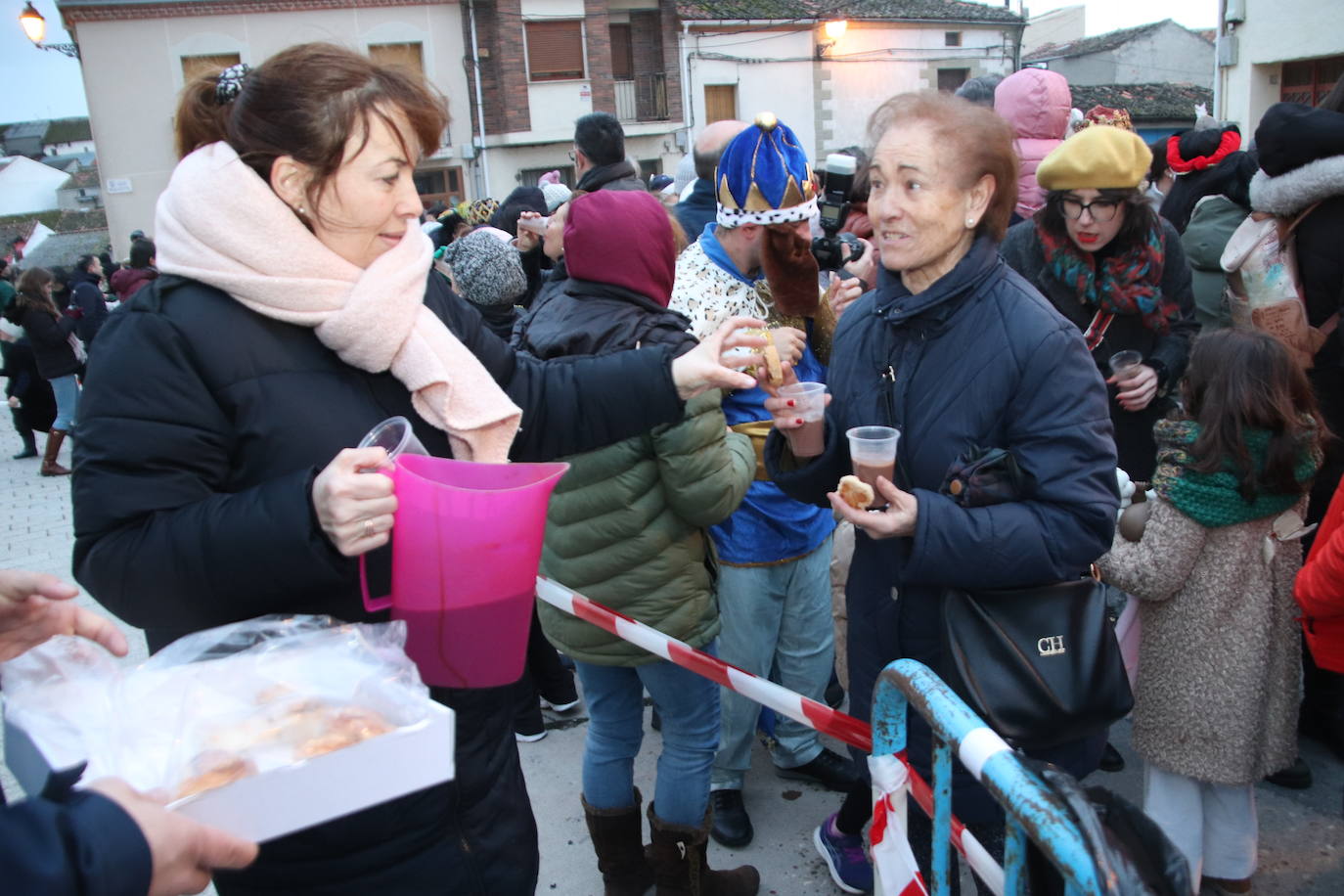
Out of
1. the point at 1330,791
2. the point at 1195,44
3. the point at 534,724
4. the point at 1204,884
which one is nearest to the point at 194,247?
the point at 534,724

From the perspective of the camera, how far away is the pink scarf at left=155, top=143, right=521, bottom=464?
1545 mm

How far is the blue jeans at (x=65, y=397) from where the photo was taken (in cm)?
1005

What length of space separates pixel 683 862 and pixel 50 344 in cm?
994

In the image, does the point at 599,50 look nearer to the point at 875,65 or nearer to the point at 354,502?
the point at 875,65

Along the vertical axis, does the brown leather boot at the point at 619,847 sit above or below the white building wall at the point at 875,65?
below

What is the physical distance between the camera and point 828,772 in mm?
3660

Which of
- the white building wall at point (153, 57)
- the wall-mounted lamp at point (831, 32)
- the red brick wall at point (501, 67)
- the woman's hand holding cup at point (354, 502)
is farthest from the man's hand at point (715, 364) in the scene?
the wall-mounted lamp at point (831, 32)

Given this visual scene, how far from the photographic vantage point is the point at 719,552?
11.1ft

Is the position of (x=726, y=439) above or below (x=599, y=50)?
below

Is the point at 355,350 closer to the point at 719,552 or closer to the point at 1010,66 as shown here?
the point at 719,552

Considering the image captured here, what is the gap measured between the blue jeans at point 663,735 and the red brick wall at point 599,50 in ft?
85.2

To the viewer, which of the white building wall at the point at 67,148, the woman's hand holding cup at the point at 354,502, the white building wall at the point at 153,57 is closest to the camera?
the woman's hand holding cup at the point at 354,502

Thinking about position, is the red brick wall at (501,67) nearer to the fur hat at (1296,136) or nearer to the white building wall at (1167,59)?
the white building wall at (1167,59)

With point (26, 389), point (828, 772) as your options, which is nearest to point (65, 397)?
point (26, 389)
